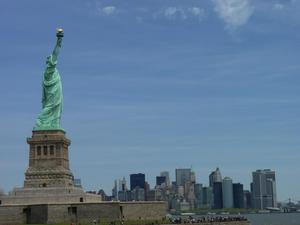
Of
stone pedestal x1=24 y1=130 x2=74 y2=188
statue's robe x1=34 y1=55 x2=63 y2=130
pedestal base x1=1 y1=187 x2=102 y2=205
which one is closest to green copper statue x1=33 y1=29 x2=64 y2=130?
statue's robe x1=34 y1=55 x2=63 y2=130

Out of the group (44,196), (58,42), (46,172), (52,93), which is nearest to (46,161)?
(46,172)

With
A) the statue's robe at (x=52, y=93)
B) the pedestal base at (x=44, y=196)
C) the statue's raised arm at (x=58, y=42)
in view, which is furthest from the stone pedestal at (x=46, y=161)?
the statue's raised arm at (x=58, y=42)

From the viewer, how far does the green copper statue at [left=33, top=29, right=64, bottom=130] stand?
72.6 metres

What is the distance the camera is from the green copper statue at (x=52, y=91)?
72.6m

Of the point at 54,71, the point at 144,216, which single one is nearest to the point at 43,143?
the point at 54,71

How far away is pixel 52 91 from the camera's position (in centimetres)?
7369

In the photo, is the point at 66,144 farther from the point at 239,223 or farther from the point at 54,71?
the point at 239,223

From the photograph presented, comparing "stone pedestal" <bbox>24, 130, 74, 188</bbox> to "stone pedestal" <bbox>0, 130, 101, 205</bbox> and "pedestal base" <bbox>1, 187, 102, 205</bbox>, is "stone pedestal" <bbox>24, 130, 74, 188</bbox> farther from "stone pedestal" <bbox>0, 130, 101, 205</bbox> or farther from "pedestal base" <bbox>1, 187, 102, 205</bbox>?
"pedestal base" <bbox>1, 187, 102, 205</bbox>

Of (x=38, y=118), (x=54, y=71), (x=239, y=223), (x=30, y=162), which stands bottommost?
(x=239, y=223)

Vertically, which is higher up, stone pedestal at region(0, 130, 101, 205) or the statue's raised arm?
the statue's raised arm

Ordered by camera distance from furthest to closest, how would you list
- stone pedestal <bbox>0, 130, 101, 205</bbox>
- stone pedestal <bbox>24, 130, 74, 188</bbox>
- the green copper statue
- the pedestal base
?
1. the green copper statue
2. stone pedestal <bbox>24, 130, 74, 188</bbox>
3. stone pedestal <bbox>0, 130, 101, 205</bbox>
4. the pedestal base

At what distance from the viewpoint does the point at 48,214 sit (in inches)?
2411

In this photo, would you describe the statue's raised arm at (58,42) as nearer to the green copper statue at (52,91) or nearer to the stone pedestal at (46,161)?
the green copper statue at (52,91)

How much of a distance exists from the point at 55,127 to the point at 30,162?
472cm
